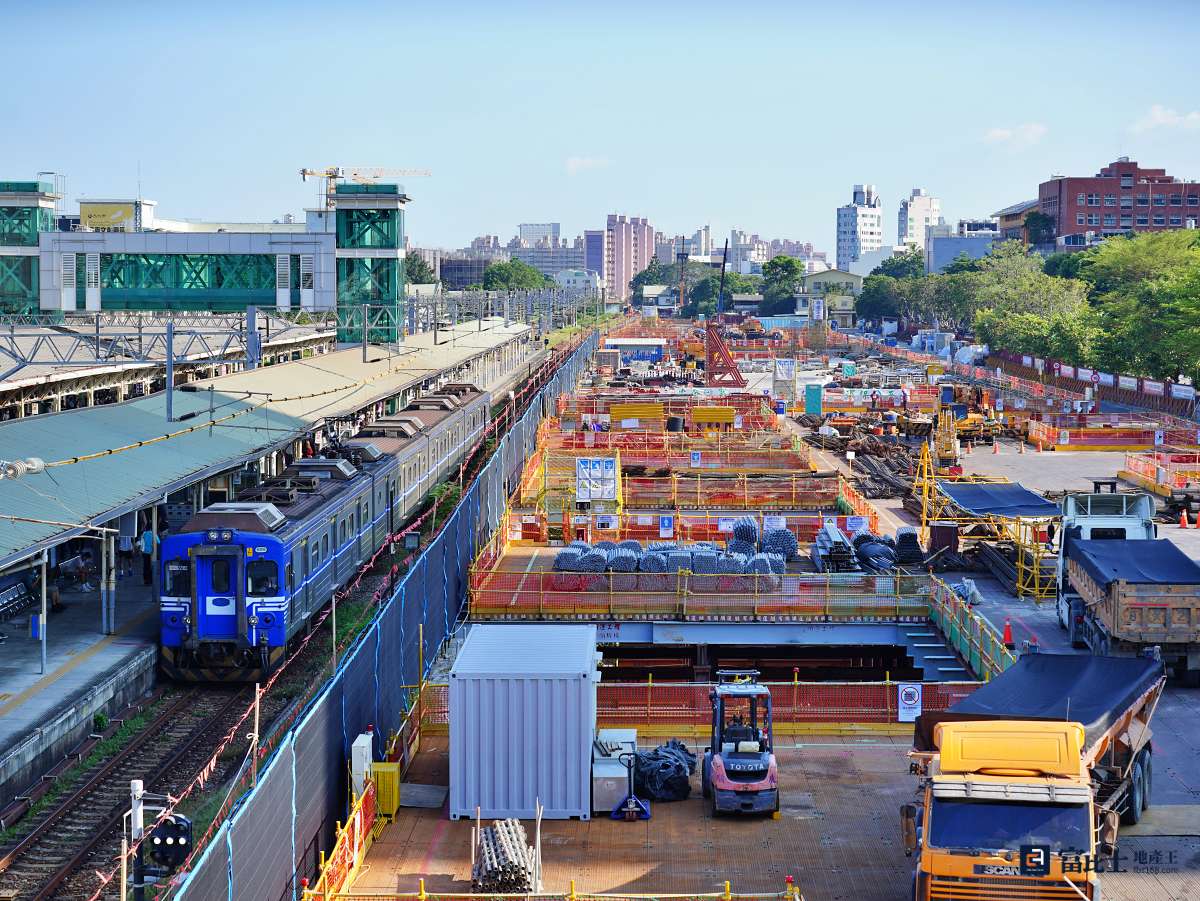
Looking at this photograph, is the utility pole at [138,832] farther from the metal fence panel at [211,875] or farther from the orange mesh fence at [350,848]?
the orange mesh fence at [350,848]

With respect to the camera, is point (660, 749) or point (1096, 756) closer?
point (1096, 756)

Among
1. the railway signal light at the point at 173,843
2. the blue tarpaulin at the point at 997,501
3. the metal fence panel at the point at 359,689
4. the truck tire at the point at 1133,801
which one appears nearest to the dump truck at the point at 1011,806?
the truck tire at the point at 1133,801

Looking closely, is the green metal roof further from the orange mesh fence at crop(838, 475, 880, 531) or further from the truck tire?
the truck tire

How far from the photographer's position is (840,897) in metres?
13.8

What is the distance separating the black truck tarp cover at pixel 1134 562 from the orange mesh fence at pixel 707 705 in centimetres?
523

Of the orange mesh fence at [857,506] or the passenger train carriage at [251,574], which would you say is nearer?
the passenger train carriage at [251,574]

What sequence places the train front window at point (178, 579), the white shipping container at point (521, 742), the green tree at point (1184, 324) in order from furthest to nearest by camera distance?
the green tree at point (1184, 324)
the train front window at point (178, 579)
the white shipping container at point (521, 742)

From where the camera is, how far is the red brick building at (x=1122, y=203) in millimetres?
168625

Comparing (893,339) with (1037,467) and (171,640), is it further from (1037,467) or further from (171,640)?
(171,640)

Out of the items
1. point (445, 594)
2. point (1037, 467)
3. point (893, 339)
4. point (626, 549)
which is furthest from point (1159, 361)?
point (893, 339)

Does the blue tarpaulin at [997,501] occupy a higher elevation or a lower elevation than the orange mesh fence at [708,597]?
higher

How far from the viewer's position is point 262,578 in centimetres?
2230

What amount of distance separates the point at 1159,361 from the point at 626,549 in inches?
2249

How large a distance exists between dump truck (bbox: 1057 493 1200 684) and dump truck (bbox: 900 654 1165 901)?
260 inches
